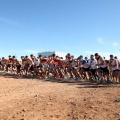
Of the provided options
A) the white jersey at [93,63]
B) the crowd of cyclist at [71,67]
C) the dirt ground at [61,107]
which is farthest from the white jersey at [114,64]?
the dirt ground at [61,107]

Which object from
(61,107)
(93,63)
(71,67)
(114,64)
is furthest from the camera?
(71,67)

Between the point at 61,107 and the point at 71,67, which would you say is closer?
the point at 61,107

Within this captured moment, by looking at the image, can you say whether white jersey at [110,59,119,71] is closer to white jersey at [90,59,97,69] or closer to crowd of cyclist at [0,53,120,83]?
crowd of cyclist at [0,53,120,83]

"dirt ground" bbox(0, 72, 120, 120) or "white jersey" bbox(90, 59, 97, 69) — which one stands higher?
"white jersey" bbox(90, 59, 97, 69)

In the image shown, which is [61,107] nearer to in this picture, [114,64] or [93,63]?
[114,64]

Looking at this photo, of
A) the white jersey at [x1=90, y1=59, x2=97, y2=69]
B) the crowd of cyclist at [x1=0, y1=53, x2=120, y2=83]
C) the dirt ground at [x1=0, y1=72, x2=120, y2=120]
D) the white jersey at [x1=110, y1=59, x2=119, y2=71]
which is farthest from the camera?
the white jersey at [x1=90, y1=59, x2=97, y2=69]

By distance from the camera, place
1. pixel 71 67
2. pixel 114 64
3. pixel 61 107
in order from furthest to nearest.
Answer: pixel 71 67 < pixel 114 64 < pixel 61 107

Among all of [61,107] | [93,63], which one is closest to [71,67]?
[93,63]

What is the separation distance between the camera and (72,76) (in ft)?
70.1

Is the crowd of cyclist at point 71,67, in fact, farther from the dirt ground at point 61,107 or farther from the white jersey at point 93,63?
the dirt ground at point 61,107

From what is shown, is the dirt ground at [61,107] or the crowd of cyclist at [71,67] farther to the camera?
the crowd of cyclist at [71,67]

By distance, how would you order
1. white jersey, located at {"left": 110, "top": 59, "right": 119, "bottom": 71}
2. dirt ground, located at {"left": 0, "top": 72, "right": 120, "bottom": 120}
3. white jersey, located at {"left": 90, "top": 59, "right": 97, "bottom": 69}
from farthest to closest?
1. white jersey, located at {"left": 90, "top": 59, "right": 97, "bottom": 69}
2. white jersey, located at {"left": 110, "top": 59, "right": 119, "bottom": 71}
3. dirt ground, located at {"left": 0, "top": 72, "right": 120, "bottom": 120}

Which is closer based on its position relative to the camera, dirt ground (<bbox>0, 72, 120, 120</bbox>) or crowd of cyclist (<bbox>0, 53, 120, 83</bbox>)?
dirt ground (<bbox>0, 72, 120, 120</bbox>)

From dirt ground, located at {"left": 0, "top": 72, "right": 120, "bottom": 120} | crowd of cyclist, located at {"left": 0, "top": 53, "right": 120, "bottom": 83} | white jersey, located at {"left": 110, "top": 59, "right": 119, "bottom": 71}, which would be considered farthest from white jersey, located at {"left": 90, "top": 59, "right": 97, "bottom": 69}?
dirt ground, located at {"left": 0, "top": 72, "right": 120, "bottom": 120}
